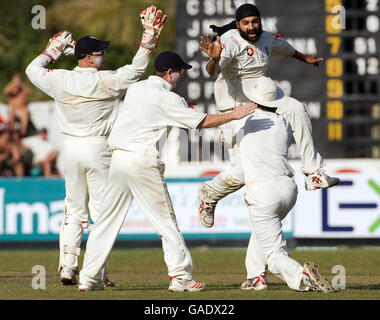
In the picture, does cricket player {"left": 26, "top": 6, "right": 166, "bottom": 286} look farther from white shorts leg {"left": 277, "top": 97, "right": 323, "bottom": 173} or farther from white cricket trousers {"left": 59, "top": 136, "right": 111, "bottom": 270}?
white shorts leg {"left": 277, "top": 97, "right": 323, "bottom": 173}

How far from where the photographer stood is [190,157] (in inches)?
809

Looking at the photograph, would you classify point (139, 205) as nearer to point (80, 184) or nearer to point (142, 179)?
point (142, 179)

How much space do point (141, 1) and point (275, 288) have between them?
24.2 m

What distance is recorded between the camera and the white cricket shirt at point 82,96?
462 inches

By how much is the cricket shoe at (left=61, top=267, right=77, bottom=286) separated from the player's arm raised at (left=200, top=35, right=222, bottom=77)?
2.72 m

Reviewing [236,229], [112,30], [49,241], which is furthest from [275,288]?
[112,30]

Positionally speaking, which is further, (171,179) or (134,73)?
(171,179)

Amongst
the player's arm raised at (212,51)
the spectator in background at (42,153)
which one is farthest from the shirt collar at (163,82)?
the spectator in background at (42,153)

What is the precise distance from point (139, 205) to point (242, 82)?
2075 mm

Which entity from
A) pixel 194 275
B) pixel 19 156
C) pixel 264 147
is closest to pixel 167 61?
pixel 264 147

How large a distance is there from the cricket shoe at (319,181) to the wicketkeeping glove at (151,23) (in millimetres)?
2477

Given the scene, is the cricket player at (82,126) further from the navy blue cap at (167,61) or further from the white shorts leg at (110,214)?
the white shorts leg at (110,214)
